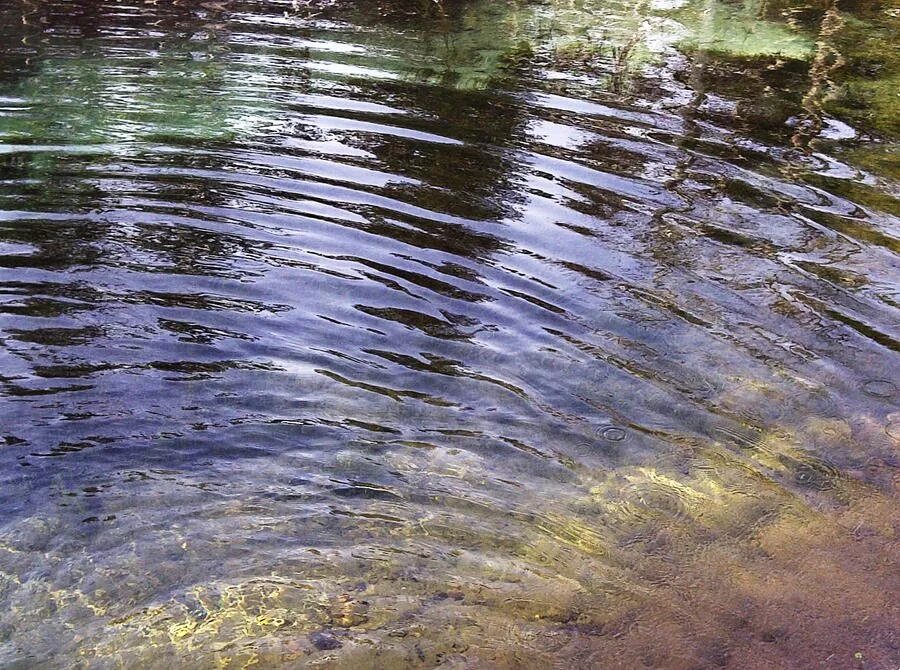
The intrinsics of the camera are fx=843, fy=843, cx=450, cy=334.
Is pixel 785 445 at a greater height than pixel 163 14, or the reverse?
pixel 163 14

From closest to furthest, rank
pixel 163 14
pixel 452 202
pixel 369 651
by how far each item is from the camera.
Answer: pixel 369 651 → pixel 452 202 → pixel 163 14

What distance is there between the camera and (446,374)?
4.92m

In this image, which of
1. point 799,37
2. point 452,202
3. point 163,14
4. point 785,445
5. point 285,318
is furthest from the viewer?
point 163,14

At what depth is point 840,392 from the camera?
4801 mm

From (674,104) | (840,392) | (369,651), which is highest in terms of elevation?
(674,104)

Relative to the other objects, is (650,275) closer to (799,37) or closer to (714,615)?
(714,615)

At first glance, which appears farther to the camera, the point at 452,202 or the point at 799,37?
the point at 799,37

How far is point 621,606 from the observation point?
11.3ft

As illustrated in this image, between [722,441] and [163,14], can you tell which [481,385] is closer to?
[722,441]

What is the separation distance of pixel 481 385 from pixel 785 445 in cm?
166

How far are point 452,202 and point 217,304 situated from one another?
2288mm

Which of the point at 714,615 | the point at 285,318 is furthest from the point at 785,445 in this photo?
the point at 285,318

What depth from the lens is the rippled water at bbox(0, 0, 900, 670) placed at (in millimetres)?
3412

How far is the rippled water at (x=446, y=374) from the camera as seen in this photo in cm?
341
